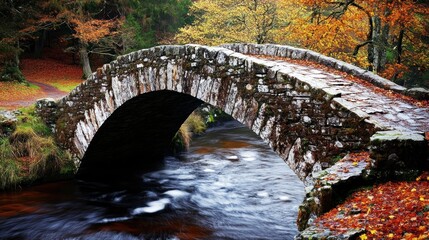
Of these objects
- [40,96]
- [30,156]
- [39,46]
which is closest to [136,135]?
[30,156]

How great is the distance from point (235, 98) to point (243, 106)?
24 cm

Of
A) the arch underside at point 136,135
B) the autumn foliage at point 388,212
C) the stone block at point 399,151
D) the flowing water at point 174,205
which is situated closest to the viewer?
the autumn foliage at point 388,212

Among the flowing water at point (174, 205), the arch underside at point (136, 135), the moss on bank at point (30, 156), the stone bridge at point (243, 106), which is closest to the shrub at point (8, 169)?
the moss on bank at point (30, 156)

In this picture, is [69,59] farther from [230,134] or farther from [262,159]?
[262,159]

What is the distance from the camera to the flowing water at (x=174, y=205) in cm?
759

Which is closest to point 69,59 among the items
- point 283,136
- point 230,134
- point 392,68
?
point 230,134

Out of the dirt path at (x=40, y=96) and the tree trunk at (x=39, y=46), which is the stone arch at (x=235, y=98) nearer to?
the dirt path at (x=40, y=96)

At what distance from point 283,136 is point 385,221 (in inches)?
113

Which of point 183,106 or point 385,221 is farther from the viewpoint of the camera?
point 183,106

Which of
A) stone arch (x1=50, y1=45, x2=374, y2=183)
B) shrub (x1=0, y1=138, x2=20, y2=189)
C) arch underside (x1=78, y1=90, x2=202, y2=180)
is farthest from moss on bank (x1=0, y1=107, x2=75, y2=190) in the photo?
arch underside (x1=78, y1=90, x2=202, y2=180)

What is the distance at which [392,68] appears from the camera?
1268 centimetres

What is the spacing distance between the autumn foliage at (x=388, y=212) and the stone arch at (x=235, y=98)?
1125mm

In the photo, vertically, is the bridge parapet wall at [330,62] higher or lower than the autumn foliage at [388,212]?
higher

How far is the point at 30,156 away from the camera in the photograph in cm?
966
